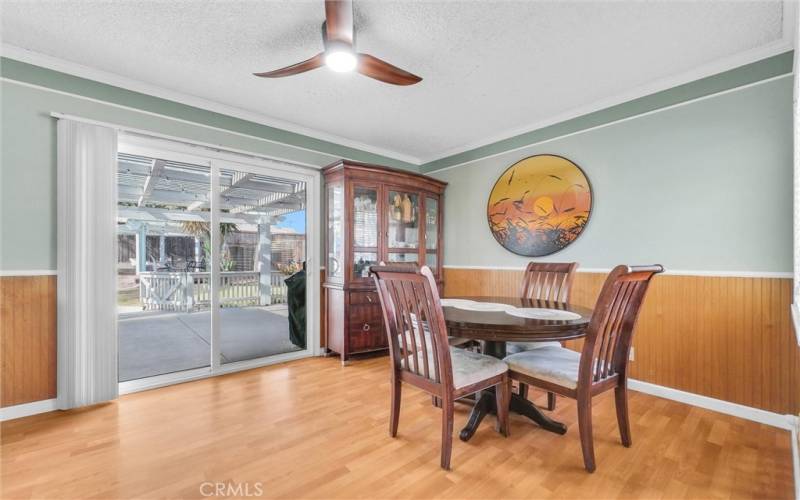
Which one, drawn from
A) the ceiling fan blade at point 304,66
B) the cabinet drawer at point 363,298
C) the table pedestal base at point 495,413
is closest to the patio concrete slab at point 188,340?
the cabinet drawer at point 363,298

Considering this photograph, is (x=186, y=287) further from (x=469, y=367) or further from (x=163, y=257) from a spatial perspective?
(x=469, y=367)

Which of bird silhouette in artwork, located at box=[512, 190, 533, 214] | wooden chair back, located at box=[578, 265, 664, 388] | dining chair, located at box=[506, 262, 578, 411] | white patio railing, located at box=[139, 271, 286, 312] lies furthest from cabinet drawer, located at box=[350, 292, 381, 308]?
white patio railing, located at box=[139, 271, 286, 312]

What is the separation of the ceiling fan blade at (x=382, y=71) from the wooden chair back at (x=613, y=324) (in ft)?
4.91

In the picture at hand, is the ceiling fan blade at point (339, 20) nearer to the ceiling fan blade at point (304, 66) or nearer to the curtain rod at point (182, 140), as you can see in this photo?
the ceiling fan blade at point (304, 66)

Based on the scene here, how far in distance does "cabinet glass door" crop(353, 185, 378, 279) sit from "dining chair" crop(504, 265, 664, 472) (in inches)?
75.2

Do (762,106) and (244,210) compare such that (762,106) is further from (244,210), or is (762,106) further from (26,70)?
(244,210)

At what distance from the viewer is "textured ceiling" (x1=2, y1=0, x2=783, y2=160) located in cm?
180

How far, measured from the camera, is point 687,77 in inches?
95.0

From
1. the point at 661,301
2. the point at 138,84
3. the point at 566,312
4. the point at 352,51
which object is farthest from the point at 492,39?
the point at 138,84

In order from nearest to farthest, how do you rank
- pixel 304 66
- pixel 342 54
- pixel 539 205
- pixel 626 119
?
1. pixel 342 54
2. pixel 304 66
3. pixel 626 119
4. pixel 539 205

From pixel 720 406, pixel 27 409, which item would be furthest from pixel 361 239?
pixel 720 406

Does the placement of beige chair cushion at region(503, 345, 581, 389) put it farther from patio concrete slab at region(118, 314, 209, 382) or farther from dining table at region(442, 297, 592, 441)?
patio concrete slab at region(118, 314, 209, 382)

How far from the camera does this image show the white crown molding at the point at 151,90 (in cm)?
220

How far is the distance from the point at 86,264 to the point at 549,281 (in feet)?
11.0
